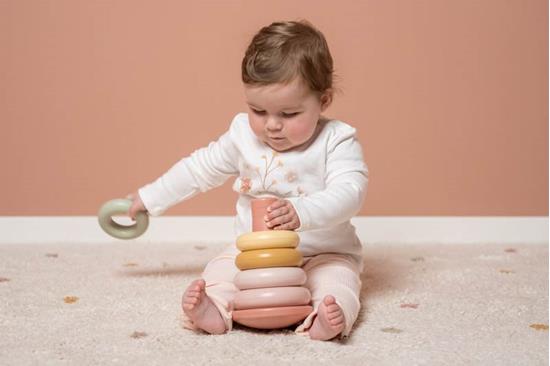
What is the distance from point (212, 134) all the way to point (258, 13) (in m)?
0.34

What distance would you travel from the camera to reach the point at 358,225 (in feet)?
7.20

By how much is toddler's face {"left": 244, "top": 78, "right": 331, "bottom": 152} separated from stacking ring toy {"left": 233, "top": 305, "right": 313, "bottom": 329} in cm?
30

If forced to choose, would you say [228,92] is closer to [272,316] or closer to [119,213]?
[119,213]

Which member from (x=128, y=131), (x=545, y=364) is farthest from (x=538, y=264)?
(x=128, y=131)

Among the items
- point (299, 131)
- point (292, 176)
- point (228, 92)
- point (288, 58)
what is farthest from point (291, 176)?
point (228, 92)

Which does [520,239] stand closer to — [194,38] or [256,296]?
[194,38]

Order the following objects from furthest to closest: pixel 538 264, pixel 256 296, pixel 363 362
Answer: pixel 538 264, pixel 256 296, pixel 363 362

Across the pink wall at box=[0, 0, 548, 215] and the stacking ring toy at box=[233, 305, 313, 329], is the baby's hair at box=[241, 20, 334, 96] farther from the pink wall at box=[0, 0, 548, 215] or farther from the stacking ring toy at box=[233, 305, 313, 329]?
the pink wall at box=[0, 0, 548, 215]

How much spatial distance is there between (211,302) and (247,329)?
8 centimetres

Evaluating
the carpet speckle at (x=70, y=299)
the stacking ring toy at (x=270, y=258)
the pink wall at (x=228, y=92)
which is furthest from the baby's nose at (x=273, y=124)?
the pink wall at (x=228, y=92)

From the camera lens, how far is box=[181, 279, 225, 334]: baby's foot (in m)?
1.21

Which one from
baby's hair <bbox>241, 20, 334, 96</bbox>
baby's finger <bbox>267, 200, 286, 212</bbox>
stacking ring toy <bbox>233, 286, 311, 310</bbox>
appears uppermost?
baby's hair <bbox>241, 20, 334, 96</bbox>

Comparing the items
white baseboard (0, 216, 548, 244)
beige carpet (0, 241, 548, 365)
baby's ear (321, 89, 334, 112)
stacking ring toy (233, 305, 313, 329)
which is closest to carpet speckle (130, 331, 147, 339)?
beige carpet (0, 241, 548, 365)

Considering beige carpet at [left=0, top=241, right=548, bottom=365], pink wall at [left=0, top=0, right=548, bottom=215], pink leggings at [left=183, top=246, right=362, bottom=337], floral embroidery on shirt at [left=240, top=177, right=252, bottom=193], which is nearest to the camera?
beige carpet at [left=0, top=241, right=548, bottom=365]
